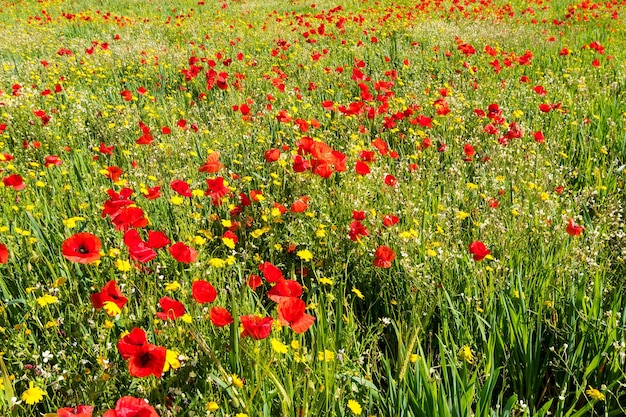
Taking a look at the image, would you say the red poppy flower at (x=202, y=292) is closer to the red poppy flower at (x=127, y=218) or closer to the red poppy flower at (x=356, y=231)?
the red poppy flower at (x=127, y=218)

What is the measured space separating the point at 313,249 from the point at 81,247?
1.24 meters

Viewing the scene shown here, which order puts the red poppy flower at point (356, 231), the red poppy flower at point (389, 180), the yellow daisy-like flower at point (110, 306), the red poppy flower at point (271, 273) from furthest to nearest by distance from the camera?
1. the red poppy flower at point (389, 180)
2. the red poppy flower at point (356, 231)
3. the red poppy flower at point (271, 273)
4. the yellow daisy-like flower at point (110, 306)

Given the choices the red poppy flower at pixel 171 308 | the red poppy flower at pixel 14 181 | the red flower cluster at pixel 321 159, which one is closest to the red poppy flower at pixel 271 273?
the red poppy flower at pixel 171 308

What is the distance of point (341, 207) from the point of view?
2.97m

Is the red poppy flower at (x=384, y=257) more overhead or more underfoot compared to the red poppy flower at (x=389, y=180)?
more underfoot

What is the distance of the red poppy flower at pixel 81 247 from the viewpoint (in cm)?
179

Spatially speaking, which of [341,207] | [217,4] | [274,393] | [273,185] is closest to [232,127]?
[273,185]

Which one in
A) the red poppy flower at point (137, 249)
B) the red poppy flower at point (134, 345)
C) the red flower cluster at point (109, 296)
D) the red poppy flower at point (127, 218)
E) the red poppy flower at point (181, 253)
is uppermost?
the red poppy flower at point (127, 218)

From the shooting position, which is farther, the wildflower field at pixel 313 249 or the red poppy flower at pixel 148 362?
the wildflower field at pixel 313 249

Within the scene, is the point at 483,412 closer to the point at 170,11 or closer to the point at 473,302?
the point at 473,302

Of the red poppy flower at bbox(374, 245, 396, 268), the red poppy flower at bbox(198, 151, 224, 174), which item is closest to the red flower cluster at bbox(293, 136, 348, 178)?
the red poppy flower at bbox(198, 151, 224, 174)

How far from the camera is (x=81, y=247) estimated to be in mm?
1880

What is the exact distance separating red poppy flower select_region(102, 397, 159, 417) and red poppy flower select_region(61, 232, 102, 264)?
2.09 ft

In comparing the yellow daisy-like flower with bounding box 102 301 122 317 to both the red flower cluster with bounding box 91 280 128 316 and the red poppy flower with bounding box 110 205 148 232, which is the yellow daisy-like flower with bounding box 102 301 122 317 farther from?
the red poppy flower with bounding box 110 205 148 232
